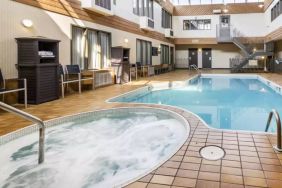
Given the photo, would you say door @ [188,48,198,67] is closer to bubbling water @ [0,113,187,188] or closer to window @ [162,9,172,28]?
window @ [162,9,172,28]

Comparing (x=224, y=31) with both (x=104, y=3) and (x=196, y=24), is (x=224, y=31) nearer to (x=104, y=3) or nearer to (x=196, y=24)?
(x=196, y=24)

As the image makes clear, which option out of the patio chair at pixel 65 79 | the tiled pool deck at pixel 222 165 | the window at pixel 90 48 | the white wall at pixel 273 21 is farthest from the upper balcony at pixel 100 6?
the white wall at pixel 273 21

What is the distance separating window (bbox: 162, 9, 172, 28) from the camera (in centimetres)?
1962

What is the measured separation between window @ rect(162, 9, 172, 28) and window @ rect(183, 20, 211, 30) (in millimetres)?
1576

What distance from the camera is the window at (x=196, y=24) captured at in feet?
73.6

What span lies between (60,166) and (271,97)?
700 cm

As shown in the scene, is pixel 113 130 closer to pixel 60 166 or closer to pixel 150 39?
pixel 60 166

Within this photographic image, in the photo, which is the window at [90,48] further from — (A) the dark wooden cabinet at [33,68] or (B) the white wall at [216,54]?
(B) the white wall at [216,54]

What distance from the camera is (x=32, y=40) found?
19.5 feet

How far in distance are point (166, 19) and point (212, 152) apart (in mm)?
18525

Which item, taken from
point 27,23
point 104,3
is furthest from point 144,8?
point 27,23

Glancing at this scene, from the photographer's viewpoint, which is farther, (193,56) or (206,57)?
(193,56)

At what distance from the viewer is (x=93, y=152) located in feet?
13.0

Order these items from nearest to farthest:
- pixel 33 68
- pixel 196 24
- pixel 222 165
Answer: pixel 222 165 < pixel 33 68 < pixel 196 24
